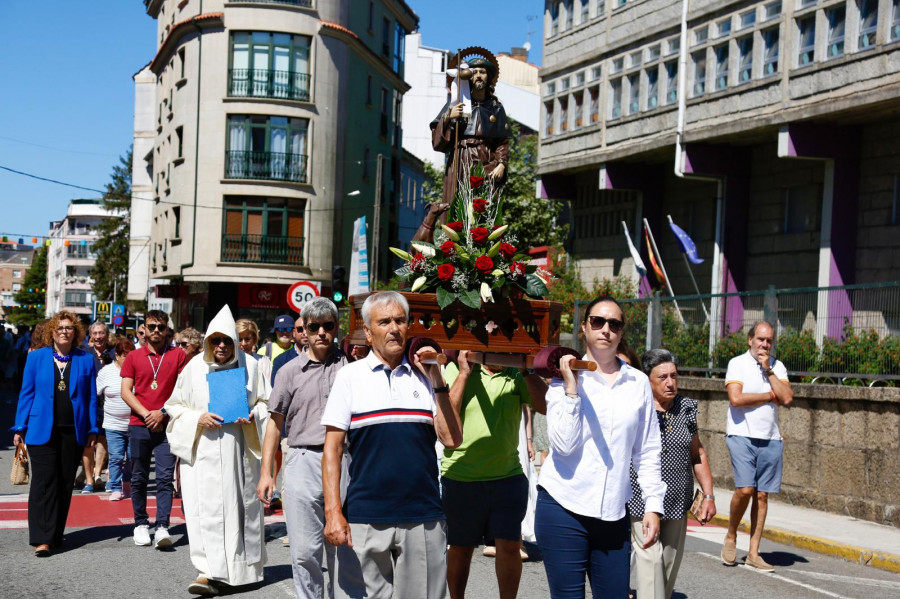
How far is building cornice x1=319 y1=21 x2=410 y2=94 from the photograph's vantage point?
42.6 metres

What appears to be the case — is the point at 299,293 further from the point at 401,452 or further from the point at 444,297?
the point at 401,452

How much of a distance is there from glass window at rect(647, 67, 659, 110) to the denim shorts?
16.0 metres

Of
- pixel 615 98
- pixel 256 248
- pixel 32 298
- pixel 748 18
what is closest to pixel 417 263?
pixel 748 18

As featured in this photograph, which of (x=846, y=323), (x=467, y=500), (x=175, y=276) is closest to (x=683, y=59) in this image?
(x=846, y=323)

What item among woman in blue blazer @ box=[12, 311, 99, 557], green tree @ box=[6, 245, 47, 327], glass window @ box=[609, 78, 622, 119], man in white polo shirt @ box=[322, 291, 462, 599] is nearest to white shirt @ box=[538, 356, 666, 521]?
man in white polo shirt @ box=[322, 291, 462, 599]

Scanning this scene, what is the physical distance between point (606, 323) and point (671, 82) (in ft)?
65.9

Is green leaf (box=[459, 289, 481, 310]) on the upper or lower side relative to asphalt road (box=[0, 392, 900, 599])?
upper

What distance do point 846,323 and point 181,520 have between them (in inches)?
338

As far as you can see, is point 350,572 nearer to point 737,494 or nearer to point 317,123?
point 737,494

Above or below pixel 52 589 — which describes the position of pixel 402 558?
above

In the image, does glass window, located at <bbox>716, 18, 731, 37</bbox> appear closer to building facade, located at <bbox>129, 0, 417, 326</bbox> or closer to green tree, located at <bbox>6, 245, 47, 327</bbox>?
building facade, located at <bbox>129, 0, 417, 326</bbox>

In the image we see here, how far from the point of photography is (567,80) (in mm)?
28938

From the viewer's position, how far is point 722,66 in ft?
74.8

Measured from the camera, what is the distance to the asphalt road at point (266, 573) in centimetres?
834
